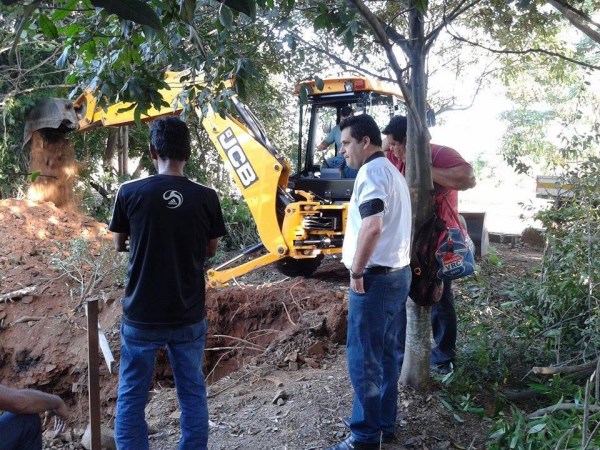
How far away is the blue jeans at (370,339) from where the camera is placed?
347cm

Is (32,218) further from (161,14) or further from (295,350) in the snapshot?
(161,14)

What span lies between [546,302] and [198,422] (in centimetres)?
284

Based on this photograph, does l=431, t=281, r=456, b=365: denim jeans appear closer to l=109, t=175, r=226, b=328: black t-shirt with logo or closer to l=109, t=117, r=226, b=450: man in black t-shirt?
l=109, t=117, r=226, b=450: man in black t-shirt

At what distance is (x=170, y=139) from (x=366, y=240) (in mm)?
1157

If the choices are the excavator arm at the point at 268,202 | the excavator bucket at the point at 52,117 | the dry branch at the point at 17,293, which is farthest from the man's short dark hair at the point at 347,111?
the dry branch at the point at 17,293

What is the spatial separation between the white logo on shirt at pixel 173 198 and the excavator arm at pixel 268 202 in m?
4.29

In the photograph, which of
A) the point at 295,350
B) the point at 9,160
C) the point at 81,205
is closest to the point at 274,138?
the point at 81,205

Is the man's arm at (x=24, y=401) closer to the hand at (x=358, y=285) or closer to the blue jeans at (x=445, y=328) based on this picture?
the hand at (x=358, y=285)

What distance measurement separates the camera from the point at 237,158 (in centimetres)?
808

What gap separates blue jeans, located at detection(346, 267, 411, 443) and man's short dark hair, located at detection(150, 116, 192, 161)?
3.98ft

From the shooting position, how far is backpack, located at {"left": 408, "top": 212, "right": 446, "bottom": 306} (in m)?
4.00

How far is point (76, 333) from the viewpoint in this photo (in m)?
7.13

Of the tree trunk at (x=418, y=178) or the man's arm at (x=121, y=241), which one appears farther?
the tree trunk at (x=418, y=178)

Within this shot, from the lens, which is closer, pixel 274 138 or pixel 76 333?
pixel 76 333
